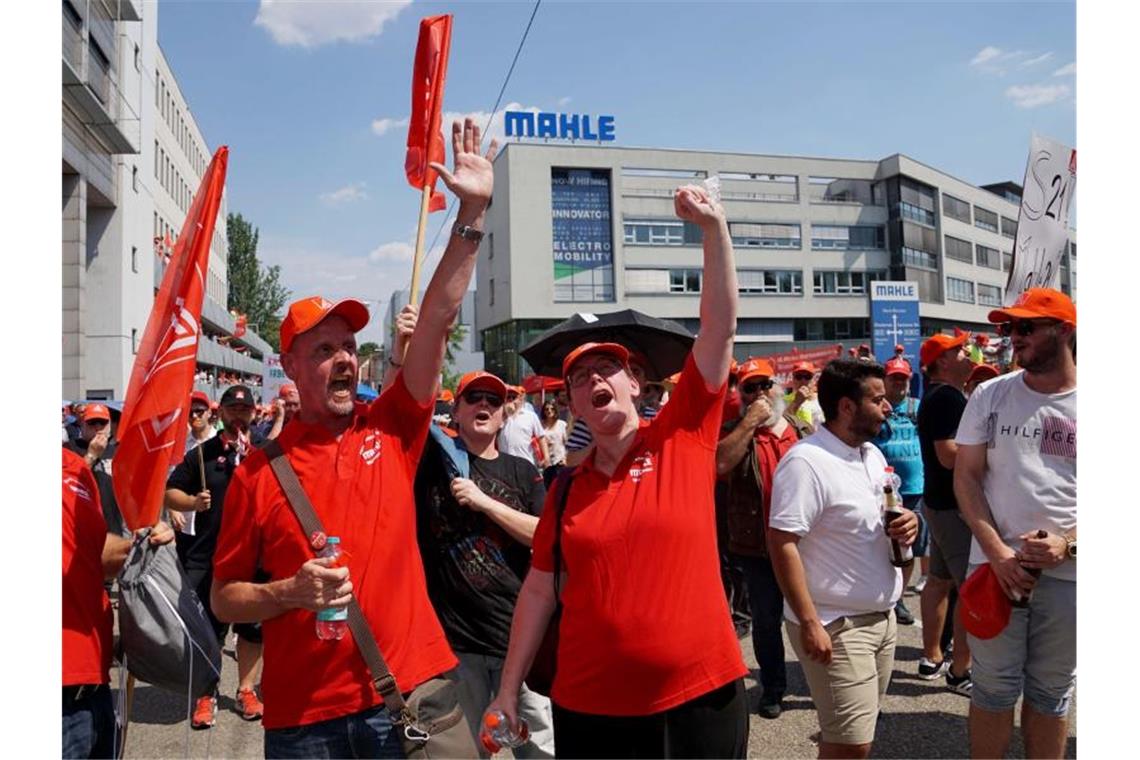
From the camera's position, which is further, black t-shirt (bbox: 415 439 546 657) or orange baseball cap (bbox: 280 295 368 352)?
black t-shirt (bbox: 415 439 546 657)

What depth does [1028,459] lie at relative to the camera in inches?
143

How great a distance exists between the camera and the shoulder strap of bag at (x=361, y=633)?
2.46m

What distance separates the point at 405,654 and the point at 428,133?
2.15 m

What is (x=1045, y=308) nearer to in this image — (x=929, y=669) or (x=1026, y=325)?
(x=1026, y=325)

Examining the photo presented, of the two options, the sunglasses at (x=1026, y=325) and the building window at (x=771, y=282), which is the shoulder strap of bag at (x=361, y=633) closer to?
the sunglasses at (x=1026, y=325)

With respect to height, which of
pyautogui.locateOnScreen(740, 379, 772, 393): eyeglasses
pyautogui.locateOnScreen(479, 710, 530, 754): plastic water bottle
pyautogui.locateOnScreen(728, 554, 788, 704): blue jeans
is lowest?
pyautogui.locateOnScreen(728, 554, 788, 704): blue jeans

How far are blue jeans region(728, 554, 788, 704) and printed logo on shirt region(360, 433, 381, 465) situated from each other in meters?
3.38

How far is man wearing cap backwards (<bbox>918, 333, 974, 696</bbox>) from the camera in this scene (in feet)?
17.6

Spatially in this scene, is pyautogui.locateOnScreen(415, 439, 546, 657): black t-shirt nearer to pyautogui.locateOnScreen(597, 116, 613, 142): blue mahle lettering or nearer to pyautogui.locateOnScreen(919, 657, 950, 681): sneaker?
pyautogui.locateOnScreen(919, 657, 950, 681): sneaker

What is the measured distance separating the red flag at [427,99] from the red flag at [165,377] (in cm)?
86

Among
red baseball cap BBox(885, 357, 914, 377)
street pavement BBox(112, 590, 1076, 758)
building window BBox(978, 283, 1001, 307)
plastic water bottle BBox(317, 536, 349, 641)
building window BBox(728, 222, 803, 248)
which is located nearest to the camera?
plastic water bottle BBox(317, 536, 349, 641)

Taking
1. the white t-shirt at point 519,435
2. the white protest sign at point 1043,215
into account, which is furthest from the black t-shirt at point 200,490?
the white protest sign at point 1043,215

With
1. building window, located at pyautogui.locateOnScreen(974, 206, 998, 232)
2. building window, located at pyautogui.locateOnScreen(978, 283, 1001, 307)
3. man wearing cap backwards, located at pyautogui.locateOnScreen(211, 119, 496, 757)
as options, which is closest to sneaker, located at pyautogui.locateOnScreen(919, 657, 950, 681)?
man wearing cap backwards, located at pyautogui.locateOnScreen(211, 119, 496, 757)

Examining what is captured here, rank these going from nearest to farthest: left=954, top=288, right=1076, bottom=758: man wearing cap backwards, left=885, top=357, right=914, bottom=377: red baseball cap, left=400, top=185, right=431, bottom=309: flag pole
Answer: left=400, top=185, right=431, bottom=309: flag pole < left=954, top=288, right=1076, bottom=758: man wearing cap backwards < left=885, top=357, right=914, bottom=377: red baseball cap
